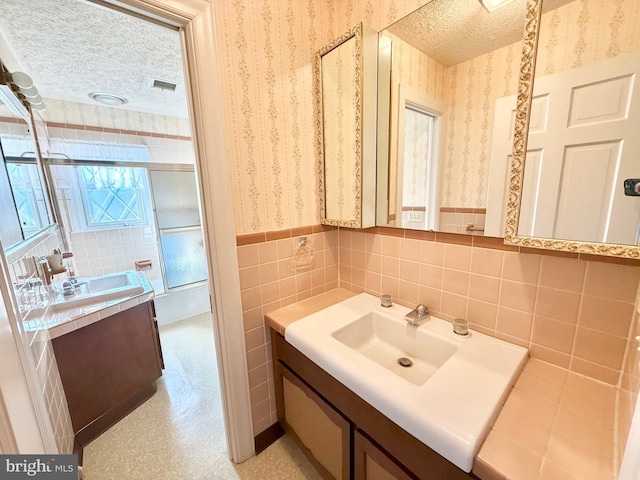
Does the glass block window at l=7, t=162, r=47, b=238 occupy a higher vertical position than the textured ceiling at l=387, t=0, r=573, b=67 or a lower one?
lower

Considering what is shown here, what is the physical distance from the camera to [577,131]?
68 centimetres

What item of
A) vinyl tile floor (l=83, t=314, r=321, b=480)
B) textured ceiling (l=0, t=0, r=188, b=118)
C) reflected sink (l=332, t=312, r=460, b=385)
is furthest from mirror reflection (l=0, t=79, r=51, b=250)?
reflected sink (l=332, t=312, r=460, b=385)

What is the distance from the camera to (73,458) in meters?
0.77

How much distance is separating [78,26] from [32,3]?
169 millimetres

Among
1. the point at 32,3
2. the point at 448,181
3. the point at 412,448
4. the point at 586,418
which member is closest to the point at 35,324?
the point at 32,3

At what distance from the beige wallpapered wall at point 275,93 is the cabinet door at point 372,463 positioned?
2.87ft

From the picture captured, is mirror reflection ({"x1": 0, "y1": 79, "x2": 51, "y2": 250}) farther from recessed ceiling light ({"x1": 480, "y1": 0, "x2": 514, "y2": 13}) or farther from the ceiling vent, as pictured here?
recessed ceiling light ({"x1": 480, "y1": 0, "x2": 514, "y2": 13})

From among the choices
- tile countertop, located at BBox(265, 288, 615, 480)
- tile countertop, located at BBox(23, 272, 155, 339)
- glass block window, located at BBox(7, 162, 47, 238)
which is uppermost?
glass block window, located at BBox(7, 162, 47, 238)

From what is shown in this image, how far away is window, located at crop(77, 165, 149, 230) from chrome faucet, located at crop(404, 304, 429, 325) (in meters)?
2.88

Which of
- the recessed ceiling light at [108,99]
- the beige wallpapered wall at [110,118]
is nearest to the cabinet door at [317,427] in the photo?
the beige wallpapered wall at [110,118]

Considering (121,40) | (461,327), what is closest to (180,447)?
(461,327)

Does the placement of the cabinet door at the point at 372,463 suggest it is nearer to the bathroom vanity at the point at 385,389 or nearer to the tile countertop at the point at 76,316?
the bathroom vanity at the point at 385,389

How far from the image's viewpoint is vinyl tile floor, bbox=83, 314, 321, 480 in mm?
1227

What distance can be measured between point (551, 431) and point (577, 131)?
2.52 feet
